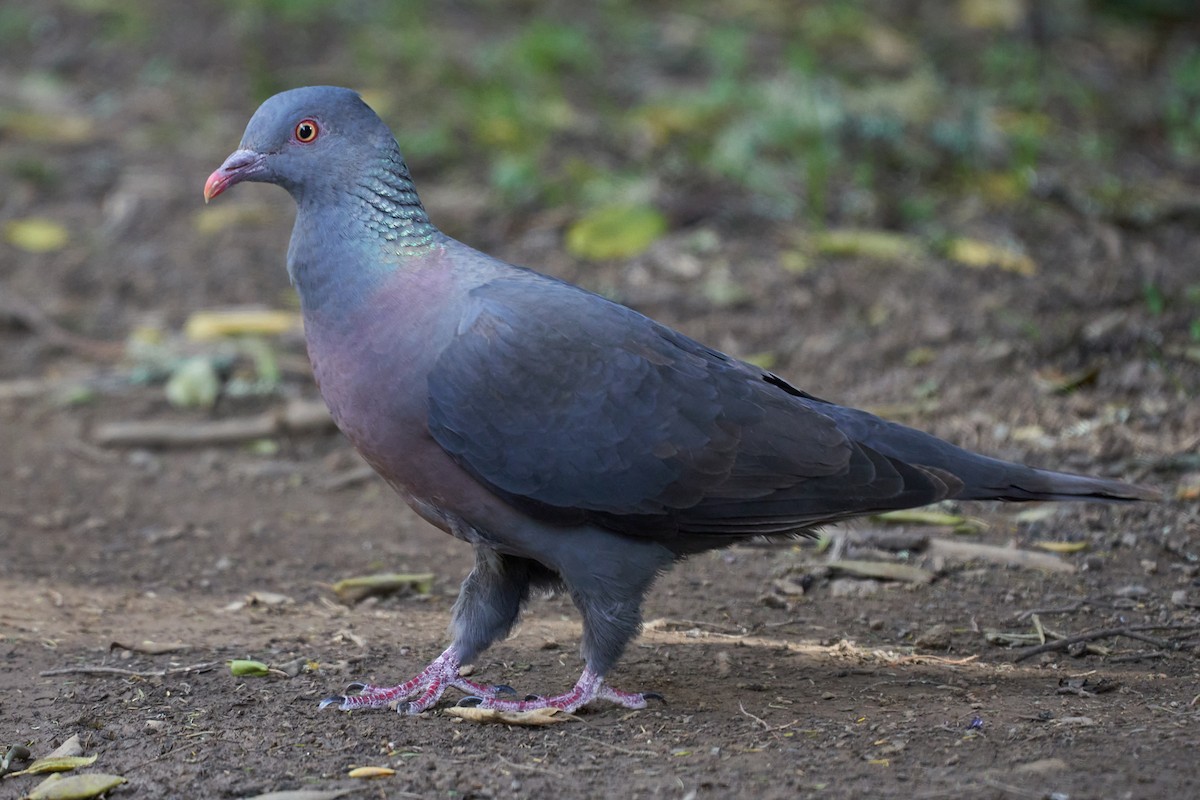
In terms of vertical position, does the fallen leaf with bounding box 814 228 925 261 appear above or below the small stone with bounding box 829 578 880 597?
above

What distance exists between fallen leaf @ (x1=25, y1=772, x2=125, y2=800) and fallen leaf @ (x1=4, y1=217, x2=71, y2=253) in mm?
5855

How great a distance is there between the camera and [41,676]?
3.95m

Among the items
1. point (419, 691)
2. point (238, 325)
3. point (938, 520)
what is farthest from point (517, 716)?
point (238, 325)

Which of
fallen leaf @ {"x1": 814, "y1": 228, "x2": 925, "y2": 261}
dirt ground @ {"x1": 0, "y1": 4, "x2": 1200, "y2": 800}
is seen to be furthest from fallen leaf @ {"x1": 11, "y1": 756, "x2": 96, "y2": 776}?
fallen leaf @ {"x1": 814, "y1": 228, "x2": 925, "y2": 261}

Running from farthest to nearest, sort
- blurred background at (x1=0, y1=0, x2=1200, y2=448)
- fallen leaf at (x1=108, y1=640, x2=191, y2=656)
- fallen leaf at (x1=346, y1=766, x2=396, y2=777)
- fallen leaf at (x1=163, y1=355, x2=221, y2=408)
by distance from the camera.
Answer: blurred background at (x1=0, y1=0, x2=1200, y2=448), fallen leaf at (x1=163, y1=355, x2=221, y2=408), fallen leaf at (x1=108, y1=640, x2=191, y2=656), fallen leaf at (x1=346, y1=766, x2=396, y2=777)

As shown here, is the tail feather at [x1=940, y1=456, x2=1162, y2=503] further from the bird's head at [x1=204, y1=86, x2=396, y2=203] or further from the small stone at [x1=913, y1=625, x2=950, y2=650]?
the bird's head at [x1=204, y1=86, x2=396, y2=203]

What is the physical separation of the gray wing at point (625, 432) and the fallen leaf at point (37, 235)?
5513 mm

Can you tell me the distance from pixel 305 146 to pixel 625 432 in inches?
48.6

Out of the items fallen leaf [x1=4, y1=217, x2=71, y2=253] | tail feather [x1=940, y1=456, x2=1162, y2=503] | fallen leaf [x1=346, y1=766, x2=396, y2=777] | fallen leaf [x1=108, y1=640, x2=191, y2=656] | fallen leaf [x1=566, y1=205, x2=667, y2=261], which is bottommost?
fallen leaf [x1=108, y1=640, x2=191, y2=656]

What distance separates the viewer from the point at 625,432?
3809 millimetres

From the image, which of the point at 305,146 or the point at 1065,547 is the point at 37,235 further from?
the point at 1065,547

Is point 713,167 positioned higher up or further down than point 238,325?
higher up

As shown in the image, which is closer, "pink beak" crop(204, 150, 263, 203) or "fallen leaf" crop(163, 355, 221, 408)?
"pink beak" crop(204, 150, 263, 203)

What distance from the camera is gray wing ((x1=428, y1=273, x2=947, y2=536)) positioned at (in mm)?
3703
